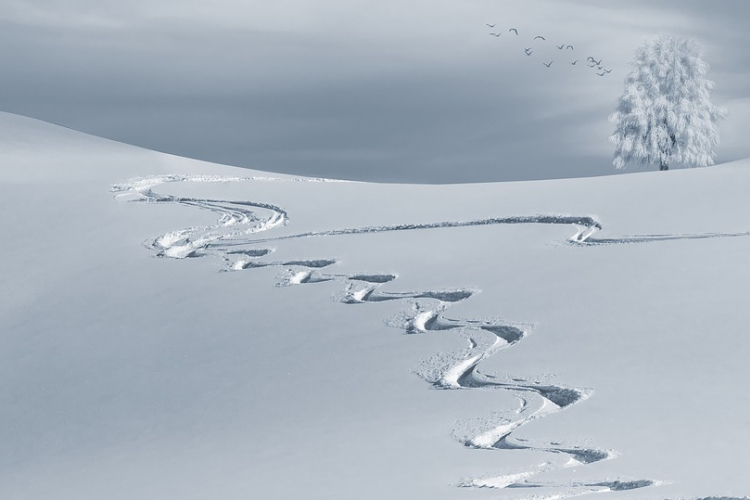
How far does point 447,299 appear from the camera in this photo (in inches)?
515

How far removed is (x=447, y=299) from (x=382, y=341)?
148 cm

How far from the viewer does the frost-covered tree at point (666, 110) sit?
3631cm

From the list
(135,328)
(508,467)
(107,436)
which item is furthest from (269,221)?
(508,467)

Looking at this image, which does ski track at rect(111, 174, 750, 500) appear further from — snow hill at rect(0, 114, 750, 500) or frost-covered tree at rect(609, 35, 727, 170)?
frost-covered tree at rect(609, 35, 727, 170)

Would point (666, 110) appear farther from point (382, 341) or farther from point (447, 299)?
point (382, 341)

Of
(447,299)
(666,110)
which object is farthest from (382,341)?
(666,110)

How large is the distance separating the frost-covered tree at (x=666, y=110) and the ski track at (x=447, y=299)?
59.7ft

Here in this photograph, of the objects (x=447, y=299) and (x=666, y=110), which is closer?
(x=447, y=299)

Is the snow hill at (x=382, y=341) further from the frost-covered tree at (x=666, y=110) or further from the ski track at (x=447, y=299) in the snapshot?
the frost-covered tree at (x=666, y=110)

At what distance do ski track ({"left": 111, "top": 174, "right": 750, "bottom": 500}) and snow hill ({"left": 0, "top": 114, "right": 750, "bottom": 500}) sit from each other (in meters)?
0.04

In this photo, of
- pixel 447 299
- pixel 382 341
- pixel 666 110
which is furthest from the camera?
pixel 666 110

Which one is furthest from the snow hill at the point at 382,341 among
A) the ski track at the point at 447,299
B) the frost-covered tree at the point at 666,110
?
the frost-covered tree at the point at 666,110

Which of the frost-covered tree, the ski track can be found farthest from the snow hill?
the frost-covered tree

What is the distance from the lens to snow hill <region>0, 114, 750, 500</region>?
8.59 metres
